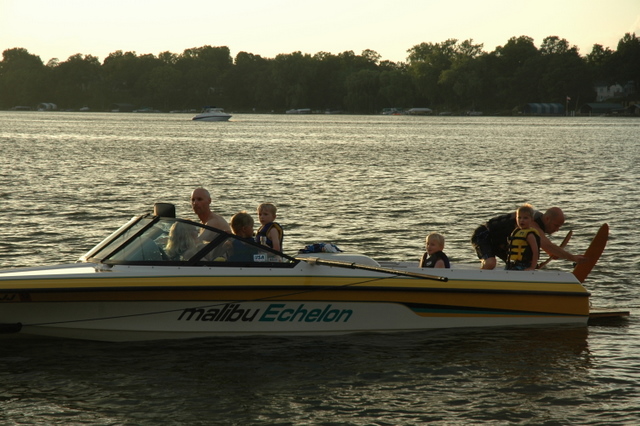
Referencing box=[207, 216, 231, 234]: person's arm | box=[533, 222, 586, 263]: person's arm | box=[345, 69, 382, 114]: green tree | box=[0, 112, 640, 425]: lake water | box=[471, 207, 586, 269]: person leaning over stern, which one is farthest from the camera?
box=[345, 69, 382, 114]: green tree

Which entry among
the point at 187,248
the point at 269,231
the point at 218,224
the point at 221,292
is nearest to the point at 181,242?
the point at 187,248

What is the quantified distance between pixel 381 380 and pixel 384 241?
9.36 m

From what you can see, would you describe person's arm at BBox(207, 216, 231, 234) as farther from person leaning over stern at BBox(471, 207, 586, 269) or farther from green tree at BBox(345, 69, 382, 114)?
green tree at BBox(345, 69, 382, 114)

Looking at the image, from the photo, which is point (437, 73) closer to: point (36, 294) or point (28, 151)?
point (28, 151)

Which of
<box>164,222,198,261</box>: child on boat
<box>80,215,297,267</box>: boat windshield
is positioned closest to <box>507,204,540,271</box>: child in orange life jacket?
<box>80,215,297,267</box>: boat windshield

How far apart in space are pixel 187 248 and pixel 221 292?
2.18 feet

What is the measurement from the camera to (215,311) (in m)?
9.17

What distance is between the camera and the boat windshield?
9.22m

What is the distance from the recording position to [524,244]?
10.3 metres

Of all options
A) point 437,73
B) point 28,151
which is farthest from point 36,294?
point 437,73

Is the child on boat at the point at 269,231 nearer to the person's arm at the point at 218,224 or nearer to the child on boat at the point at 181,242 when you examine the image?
the person's arm at the point at 218,224

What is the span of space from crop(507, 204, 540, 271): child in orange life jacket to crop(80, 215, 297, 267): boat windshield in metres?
2.92

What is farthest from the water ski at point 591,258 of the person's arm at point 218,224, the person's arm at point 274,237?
the person's arm at point 218,224

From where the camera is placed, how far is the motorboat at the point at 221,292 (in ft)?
29.2
